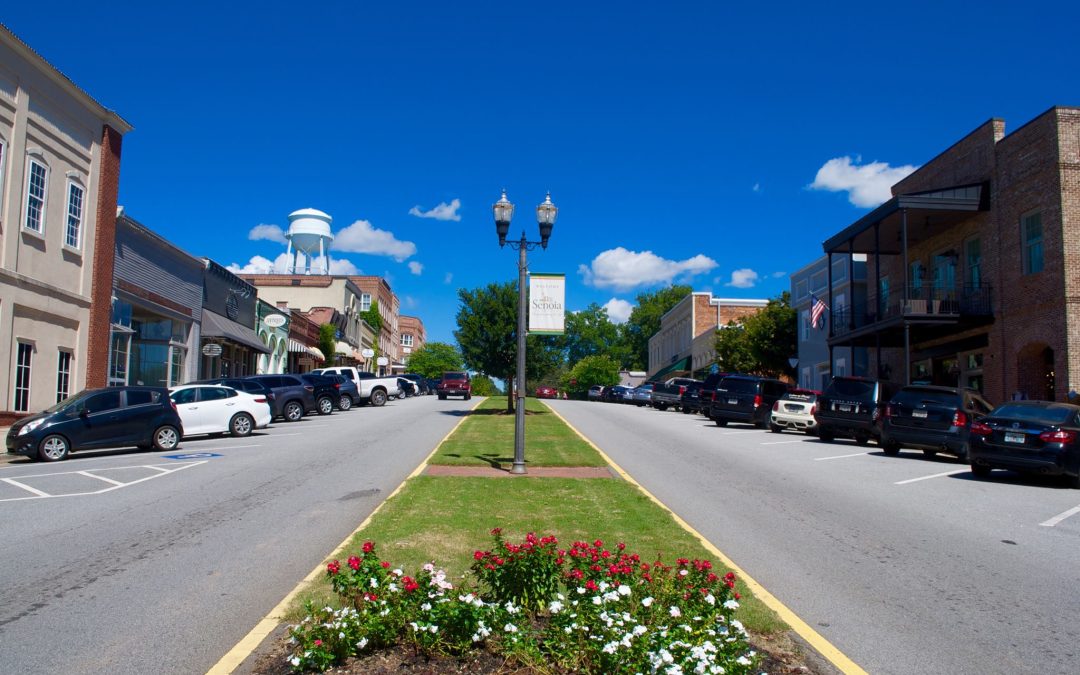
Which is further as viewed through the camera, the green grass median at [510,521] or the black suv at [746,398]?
the black suv at [746,398]

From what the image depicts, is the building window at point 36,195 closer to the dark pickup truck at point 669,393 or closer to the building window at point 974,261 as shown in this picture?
the building window at point 974,261

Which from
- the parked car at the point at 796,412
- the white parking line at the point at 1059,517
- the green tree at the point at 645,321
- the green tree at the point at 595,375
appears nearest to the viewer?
the white parking line at the point at 1059,517

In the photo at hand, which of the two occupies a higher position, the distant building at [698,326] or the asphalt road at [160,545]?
the distant building at [698,326]

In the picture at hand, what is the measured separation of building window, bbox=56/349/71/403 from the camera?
77.4 feet

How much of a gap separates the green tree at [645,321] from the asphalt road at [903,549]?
321ft

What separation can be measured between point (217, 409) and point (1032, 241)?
80.8 ft

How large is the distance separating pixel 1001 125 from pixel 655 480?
21147mm

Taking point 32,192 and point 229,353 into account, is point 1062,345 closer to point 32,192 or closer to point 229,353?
point 32,192

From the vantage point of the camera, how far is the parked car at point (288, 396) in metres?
29.8

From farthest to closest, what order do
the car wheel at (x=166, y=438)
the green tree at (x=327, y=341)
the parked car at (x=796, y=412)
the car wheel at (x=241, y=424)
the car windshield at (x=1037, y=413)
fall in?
the green tree at (x=327, y=341), the parked car at (x=796, y=412), the car wheel at (x=241, y=424), the car wheel at (x=166, y=438), the car windshield at (x=1037, y=413)

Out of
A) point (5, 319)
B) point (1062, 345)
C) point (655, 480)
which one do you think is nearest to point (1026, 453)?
point (655, 480)

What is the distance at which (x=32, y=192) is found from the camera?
2242 centimetres

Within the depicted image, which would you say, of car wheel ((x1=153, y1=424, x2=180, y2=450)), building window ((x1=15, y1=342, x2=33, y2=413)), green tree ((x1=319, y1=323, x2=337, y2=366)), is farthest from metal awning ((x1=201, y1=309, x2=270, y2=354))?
car wheel ((x1=153, y1=424, x2=180, y2=450))

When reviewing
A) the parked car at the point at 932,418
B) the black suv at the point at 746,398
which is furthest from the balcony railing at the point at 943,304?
the parked car at the point at 932,418
